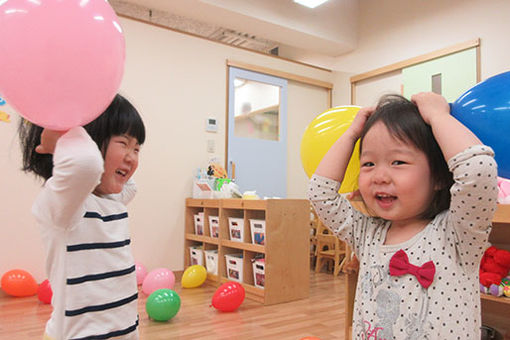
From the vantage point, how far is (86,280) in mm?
871

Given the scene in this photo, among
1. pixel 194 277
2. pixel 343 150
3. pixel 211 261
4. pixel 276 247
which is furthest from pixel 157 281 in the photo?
pixel 343 150

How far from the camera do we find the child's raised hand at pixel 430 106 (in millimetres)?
782

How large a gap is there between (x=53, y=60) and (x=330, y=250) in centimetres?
394

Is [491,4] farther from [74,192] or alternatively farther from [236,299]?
[74,192]

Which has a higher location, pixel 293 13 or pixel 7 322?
pixel 293 13

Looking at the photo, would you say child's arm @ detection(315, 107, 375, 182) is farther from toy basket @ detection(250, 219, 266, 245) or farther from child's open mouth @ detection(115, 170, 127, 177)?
toy basket @ detection(250, 219, 266, 245)

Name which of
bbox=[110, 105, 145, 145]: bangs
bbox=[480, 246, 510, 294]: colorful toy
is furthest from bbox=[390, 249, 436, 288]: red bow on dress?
bbox=[480, 246, 510, 294]: colorful toy

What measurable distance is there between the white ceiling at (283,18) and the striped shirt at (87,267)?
10.4 feet

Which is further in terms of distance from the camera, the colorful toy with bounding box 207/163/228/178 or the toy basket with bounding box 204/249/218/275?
the colorful toy with bounding box 207/163/228/178

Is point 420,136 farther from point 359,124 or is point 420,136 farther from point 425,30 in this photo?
point 425,30

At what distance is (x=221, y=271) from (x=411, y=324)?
2.82m

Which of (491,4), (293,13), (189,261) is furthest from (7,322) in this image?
(491,4)

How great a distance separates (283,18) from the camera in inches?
164

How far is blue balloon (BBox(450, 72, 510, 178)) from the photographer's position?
0.83 m
